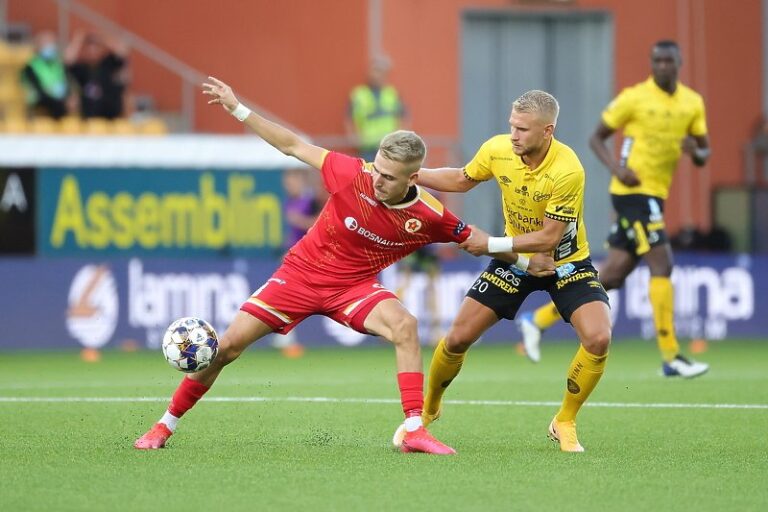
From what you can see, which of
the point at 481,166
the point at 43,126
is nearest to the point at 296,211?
the point at 43,126

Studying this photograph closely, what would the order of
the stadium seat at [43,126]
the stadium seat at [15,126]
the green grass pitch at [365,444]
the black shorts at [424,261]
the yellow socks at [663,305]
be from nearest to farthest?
the green grass pitch at [365,444], the yellow socks at [663,305], the black shorts at [424,261], the stadium seat at [15,126], the stadium seat at [43,126]

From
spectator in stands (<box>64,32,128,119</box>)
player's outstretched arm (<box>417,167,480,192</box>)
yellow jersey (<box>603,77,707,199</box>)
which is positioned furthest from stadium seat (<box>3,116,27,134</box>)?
player's outstretched arm (<box>417,167,480,192</box>)

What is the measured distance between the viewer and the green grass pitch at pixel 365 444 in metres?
7.04

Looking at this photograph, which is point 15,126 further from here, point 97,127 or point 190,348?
point 190,348

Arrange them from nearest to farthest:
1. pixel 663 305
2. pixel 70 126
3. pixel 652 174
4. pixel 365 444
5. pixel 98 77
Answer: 1. pixel 365 444
2. pixel 663 305
3. pixel 652 174
4. pixel 70 126
5. pixel 98 77

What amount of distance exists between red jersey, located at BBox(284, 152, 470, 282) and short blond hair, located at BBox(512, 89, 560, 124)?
705mm

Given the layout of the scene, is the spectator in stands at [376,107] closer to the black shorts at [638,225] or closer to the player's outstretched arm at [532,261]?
the black shorts at [638,225]

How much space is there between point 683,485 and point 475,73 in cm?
1661

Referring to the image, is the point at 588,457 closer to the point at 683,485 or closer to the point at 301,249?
the point at 683,485

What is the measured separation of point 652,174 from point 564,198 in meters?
4.98

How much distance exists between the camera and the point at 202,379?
8602mm

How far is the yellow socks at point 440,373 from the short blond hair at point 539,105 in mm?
1521

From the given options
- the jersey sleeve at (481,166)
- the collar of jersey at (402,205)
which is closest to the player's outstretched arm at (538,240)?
the collar of jersey at (402,205)

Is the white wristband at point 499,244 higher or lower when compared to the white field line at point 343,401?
higher
